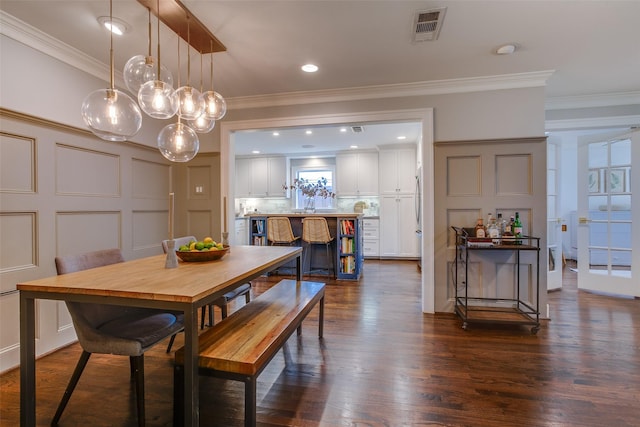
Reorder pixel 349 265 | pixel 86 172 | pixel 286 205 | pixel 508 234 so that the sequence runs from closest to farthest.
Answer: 1. pixel 86 172
2. pixel 508 234
3. pixel 349 265
4. pixel 286 205

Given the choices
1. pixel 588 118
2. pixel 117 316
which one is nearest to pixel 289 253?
pixel 117 316

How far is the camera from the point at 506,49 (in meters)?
2.47

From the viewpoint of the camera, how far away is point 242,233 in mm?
7090

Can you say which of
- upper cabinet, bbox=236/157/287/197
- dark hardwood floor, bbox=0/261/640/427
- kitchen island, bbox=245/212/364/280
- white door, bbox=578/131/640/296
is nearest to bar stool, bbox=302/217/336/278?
kitchen island, bbox=245/212/364/280

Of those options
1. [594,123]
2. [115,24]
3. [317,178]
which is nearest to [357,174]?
[317,178]

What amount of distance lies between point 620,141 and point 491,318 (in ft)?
9.71

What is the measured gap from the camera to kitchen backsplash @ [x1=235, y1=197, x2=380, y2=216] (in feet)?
22.6

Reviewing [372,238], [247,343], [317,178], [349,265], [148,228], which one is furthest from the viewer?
[317,178]

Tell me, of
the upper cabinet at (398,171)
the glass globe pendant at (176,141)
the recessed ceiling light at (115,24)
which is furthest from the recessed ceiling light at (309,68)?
the upper cabinet at (398,171)

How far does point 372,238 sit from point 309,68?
4.34 m

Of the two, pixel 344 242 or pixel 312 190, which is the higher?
pixel 312 190

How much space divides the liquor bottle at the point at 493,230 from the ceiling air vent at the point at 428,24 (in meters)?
1.78

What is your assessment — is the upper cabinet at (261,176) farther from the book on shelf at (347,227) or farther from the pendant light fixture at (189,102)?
the pendant light fixture at (189,102)

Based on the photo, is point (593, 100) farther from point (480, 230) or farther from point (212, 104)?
point (212, 104)
